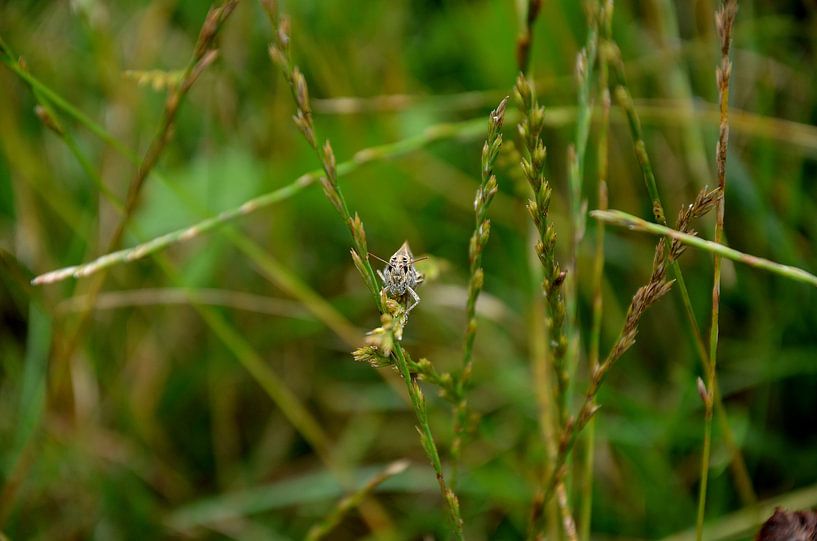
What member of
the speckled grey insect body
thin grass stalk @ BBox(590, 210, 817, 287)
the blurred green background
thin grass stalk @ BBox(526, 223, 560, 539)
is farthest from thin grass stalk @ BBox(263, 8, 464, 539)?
the blurred green background

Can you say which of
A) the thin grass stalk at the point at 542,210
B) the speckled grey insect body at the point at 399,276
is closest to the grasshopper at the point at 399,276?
the speckled grey insect body at the point at 399,276

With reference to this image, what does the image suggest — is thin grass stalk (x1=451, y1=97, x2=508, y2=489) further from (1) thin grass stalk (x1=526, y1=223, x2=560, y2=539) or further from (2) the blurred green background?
(2) the blurred green background

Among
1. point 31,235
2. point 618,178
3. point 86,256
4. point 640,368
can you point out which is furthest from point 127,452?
point 618,178

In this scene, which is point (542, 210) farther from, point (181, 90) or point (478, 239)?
point (181, 90)

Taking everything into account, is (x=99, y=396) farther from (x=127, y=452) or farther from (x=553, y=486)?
(x=553, y=486)

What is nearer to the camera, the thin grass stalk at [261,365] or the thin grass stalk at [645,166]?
the thin grass stalk at [645,166]

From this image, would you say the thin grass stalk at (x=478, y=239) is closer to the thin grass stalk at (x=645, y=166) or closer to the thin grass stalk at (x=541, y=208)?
the thin grass stalk at (x=541, y=208)
